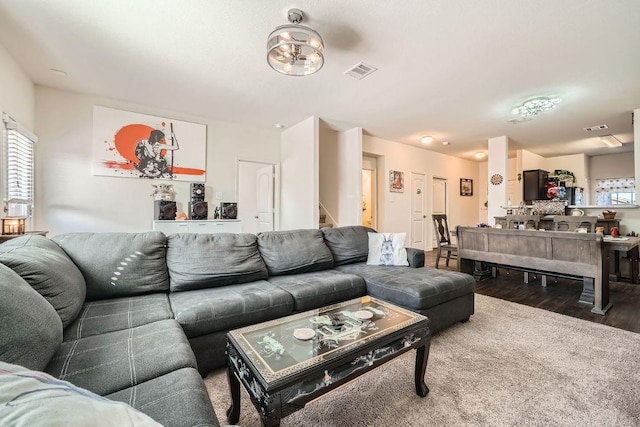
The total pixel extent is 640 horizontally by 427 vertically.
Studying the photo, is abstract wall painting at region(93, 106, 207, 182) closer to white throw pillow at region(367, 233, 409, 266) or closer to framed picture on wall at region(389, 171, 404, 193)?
white throw pillow at region(367, 233, 409, 266)

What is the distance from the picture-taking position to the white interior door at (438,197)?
24.0 feet

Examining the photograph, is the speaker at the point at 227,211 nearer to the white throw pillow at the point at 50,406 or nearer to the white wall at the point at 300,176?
Result: the white wall at the point at 300,176

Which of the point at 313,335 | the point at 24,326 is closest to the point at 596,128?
the point at 313,335

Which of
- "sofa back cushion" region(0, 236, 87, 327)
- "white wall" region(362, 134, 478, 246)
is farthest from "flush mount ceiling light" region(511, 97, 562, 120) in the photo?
"sofa back cushion" region(0, 236, 87, 327)

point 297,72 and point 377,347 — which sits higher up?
point 297,72

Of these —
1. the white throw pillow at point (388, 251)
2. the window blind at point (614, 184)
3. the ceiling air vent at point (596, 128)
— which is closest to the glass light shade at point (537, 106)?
the ceiling air vent at point (596, 128)

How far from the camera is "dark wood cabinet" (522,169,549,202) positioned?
6.55 m

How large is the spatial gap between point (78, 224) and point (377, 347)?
4410mm

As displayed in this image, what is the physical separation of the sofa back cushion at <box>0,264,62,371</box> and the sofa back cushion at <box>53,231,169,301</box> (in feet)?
2.75

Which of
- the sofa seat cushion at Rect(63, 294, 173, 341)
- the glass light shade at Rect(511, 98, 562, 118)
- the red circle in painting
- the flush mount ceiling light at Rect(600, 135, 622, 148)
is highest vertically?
the flush mount ceiling light at Rect(600, 135, 622, 148)

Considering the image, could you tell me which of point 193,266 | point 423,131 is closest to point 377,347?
point 193,266

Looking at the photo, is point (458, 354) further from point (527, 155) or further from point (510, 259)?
point (527, 155)

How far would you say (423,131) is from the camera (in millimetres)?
5426

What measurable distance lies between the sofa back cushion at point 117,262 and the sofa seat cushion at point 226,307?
24 cm
